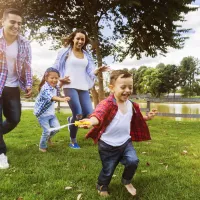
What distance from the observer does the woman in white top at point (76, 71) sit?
6.07 metres

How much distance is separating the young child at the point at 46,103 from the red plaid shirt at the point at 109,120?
234cm

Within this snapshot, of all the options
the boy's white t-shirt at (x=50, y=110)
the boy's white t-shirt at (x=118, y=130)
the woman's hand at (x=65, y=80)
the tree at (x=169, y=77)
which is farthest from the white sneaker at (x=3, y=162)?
the tree at (x=169, y=77)

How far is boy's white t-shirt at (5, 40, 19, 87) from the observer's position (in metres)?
4.98

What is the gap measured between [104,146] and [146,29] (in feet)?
42.0

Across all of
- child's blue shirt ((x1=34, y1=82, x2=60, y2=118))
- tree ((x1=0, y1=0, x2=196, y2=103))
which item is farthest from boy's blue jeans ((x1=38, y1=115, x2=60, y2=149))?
tree ((x1=0, y1=0, x2=196, y2=103))

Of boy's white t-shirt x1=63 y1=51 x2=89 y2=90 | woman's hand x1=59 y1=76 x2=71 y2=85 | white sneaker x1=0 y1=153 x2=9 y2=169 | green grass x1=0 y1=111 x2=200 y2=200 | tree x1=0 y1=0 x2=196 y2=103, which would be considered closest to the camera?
green grass x1=0 y1=111 x2=200 y2=200

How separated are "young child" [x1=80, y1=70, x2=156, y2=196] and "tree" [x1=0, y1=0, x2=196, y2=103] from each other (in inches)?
420

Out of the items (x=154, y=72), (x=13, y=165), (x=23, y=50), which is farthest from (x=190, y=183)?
(x=154, y=72)

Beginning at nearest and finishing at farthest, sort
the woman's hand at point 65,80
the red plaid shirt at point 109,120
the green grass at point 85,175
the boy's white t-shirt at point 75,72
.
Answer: the red plaid shirt at point 109,120
the green grass at point 85,175
the woman's hand at point 65,80
the boy's white t-shirt at point 75,72

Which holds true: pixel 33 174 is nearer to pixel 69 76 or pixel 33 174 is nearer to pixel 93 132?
pixel 93 132

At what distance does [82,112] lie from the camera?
20.7ft

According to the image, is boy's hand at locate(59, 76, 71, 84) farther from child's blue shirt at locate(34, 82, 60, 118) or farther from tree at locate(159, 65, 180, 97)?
tree at locate(159, 65, 180, 97)

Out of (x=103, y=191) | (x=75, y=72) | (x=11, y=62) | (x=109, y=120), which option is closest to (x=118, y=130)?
(x=109, y=120)

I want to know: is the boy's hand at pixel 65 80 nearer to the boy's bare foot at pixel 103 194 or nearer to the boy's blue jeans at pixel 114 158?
the boy's blue jeans at pixel 114 158
